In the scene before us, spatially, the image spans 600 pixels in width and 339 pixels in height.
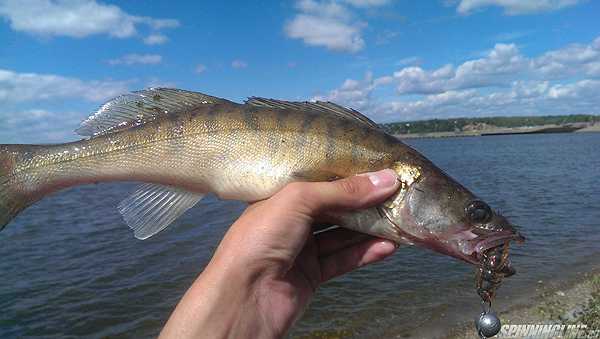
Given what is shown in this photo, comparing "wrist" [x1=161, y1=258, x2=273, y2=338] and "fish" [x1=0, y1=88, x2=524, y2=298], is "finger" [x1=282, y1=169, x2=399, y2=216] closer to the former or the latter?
"fish" [x1=0, y1=88, x2=524, y2=298]

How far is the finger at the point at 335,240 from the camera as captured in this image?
4449 mm

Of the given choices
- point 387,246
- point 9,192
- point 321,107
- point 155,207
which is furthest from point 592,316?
point 9,192

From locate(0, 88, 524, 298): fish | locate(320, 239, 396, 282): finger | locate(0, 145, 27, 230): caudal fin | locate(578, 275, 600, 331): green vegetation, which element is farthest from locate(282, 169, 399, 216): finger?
locate(578, 275, 600, 331): green vegetation

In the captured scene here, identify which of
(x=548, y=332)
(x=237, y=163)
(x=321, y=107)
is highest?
(x=321, y=107)

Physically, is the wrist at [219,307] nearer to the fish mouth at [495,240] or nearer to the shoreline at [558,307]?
the fish mouth at [495,240]

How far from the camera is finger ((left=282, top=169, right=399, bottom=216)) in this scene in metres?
3.34

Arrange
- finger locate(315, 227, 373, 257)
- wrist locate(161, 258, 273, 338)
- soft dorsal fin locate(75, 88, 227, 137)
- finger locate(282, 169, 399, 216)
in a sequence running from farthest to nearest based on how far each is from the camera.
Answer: finger locate(315, 227, 373, 257), soft dorsal fin locate(75, 88, 227, 137), finger locate(282, 169, 399, 216), wrist locate(161, 258, 273, 338)

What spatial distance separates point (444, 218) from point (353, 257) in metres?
1.21

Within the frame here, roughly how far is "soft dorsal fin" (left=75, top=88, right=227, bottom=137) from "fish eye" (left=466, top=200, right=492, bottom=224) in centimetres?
265

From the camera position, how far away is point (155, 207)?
4340 mm

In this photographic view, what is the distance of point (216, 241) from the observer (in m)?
16.7

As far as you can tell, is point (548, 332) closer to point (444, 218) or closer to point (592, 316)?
point (592, 316)

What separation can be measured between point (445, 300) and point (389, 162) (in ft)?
27.7

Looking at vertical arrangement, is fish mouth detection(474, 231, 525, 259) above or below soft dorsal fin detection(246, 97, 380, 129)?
below
